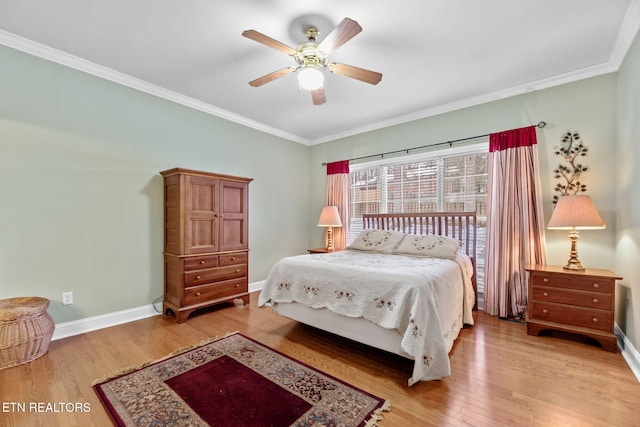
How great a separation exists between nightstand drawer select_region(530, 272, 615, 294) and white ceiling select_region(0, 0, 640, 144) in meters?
2.08

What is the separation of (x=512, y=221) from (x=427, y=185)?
1191mm

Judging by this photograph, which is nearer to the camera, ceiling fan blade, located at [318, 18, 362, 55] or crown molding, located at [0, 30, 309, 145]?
ceiling fan blade, located at [318, 18, 362, 55]

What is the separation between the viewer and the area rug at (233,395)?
1592 millimetres

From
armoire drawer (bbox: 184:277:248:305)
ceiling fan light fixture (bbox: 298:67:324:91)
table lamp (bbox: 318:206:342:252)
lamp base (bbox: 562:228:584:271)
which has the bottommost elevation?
armoire drawer (bbox: 184:277:248:305)

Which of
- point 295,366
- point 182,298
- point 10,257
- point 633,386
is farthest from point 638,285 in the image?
point 10,257

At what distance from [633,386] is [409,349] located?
1.56 metres

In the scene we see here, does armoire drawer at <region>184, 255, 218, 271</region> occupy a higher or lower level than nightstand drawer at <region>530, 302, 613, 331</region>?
higher

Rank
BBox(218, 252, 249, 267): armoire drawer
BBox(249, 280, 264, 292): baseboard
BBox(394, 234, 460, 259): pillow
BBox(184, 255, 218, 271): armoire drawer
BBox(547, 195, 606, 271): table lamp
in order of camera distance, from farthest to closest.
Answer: BBox(249, 280, 264, 292): baseboard < BBox(218, 252, 249, 267): armoire drawer < BBox(184, 255, 218, 271): armoire drawer < BBox(394, 234, 460, 259): pillow < BBox(547, 195, 606, 271): table lamp

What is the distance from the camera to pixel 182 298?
3115mm

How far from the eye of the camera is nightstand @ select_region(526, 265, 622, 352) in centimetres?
241

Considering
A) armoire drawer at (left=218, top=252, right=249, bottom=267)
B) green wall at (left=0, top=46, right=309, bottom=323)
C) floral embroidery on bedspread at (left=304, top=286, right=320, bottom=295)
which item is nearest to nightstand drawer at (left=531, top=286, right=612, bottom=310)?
floral embroidery on bedspread at (left=304, top=286, right=320, bottom=295)

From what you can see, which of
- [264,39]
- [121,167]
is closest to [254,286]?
[121,167]

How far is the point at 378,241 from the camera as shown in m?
3.64

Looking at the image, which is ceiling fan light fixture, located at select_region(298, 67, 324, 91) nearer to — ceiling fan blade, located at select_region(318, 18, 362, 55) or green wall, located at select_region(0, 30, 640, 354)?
ceiling fan blade, located at select_region(318, 18, 362, 55)
